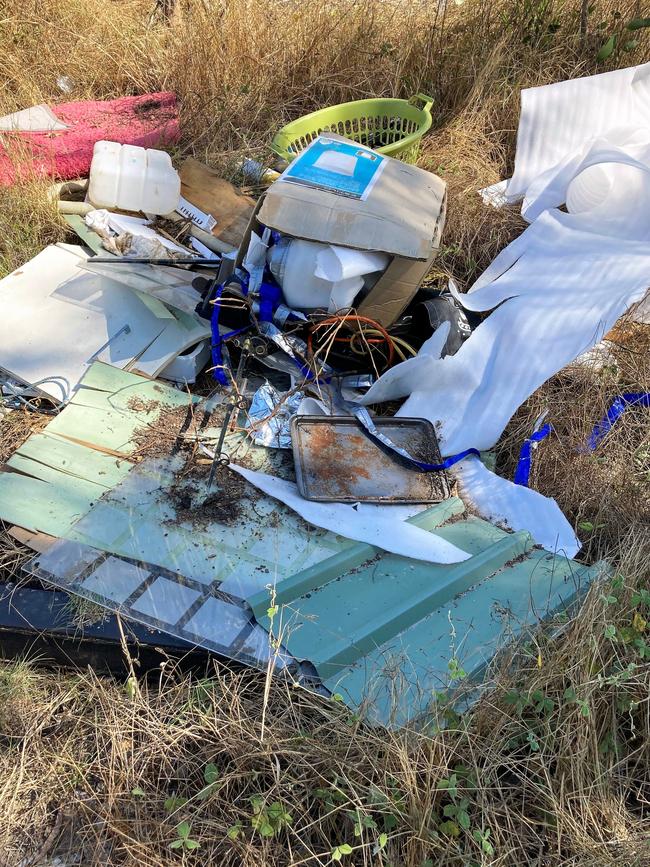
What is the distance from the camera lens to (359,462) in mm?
2707

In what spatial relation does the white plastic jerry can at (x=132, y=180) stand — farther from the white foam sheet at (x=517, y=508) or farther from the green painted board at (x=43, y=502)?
the white foam sheet at (x=517, y=508)

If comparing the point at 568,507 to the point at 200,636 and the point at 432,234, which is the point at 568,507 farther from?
the point at 200,636

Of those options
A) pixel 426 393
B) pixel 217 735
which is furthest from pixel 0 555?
pixel 426 393

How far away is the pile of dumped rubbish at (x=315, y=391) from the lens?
219 centimetres

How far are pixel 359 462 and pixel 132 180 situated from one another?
2.07 meters

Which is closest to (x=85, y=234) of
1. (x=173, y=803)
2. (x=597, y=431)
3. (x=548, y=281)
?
(x=548, y=281)

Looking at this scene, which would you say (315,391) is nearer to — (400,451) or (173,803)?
(400,451)

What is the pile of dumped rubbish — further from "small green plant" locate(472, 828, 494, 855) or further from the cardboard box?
"small green plant" locate(472, 828, 494, 855)

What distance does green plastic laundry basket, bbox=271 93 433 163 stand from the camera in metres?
4.00

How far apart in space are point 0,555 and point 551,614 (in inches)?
70.1

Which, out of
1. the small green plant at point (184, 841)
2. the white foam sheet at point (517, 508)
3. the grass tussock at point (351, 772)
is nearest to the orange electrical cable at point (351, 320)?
the white foam sheet at point (517, 508)

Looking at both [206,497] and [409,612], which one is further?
[206,497]

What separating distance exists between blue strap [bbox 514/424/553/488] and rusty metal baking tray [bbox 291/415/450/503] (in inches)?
13.5

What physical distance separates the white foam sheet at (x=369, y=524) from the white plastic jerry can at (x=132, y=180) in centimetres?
187
